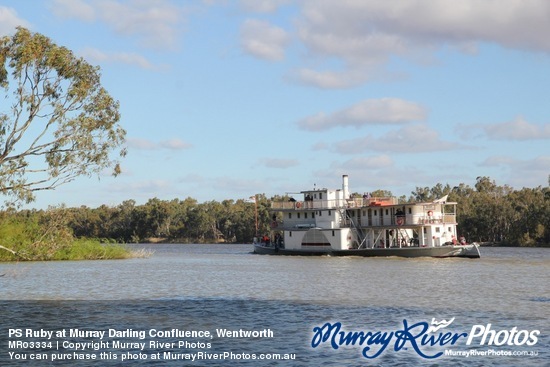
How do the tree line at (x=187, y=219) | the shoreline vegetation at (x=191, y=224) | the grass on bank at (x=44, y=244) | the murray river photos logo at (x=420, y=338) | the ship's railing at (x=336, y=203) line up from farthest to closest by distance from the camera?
the tree line at (x=187, y=219)
the ship's railing at (x=336, y=203)
the shoreline vegetation at (x=191, y=224)
the grass on bank at (x=44, y=244)
the murray river photos logo at (x=420, y=338)

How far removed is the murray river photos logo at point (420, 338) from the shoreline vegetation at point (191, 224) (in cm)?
1163

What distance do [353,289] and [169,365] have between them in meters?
22.5

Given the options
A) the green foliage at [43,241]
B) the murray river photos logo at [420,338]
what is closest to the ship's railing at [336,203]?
the green foliage at [43,241]

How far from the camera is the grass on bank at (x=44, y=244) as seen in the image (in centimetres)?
2892

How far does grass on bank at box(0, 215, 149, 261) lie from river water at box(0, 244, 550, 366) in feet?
7.74

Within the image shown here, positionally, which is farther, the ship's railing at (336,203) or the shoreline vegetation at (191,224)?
the ship's railing at (336,203)

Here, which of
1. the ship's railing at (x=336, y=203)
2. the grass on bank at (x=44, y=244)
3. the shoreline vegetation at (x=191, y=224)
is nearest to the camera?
the grass on bank at (x=44, y=244)

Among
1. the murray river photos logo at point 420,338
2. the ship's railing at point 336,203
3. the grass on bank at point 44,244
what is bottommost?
the murray river photos logo at point 420,338

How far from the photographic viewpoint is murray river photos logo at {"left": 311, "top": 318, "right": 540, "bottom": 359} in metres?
22.3

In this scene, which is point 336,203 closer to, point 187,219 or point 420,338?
point 420,338

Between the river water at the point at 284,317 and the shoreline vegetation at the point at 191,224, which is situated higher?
the shoreline vegetation at the point at 191,224

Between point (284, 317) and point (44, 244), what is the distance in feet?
31.7

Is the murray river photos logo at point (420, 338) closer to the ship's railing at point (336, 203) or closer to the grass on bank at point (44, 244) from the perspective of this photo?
the grass on bank at point (44, 244)

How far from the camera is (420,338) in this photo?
23922 millimetres
